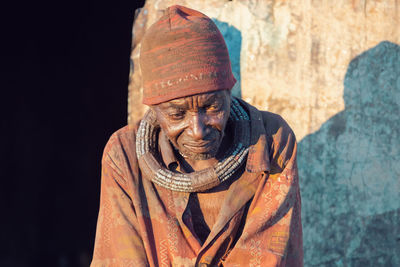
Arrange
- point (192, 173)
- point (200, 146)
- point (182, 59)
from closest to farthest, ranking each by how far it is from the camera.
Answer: point (182, 59) < point (200, 146) < point (192, 173)

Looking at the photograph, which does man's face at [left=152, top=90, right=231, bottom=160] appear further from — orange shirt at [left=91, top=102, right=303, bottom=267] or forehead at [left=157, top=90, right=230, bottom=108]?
orange shirt at [left=91, top=102, right=303, bottom=267]

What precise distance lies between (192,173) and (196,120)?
30 centimetres

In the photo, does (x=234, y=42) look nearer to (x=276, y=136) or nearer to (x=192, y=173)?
(x=276, y=136)

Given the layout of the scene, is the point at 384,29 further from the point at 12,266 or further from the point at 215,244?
the point at 12,266

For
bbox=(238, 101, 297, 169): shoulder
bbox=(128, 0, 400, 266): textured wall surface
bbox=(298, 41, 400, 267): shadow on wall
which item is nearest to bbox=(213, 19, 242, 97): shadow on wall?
bbox=(128, 0, 400, 266): textured wall surface

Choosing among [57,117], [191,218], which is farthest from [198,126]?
[57,117]

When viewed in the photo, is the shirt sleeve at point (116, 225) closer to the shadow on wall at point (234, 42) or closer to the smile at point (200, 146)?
the smile at point (200, 146)

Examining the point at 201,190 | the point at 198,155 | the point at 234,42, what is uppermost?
the point at 234,42

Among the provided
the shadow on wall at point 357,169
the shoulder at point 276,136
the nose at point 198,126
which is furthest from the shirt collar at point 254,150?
the shadow on wall at point 357,169

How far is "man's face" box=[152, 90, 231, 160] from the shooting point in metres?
2.41

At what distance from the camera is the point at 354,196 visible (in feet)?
13.1

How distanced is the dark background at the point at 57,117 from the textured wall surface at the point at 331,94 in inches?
88.2

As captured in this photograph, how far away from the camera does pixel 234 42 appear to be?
3930mm

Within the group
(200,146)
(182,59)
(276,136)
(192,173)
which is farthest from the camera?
(276,136)
